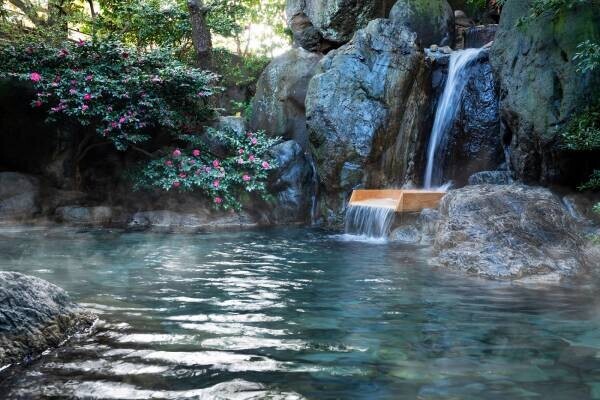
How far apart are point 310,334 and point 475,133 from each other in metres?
8.51

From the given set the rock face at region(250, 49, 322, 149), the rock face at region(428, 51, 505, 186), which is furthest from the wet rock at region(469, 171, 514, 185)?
the rock face at region(250, 49, 322, 149)

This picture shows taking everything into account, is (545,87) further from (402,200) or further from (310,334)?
(310,334)

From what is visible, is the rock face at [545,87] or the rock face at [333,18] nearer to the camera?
the rock face at [545,87]

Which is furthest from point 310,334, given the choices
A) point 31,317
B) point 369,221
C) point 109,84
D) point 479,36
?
point 479,36

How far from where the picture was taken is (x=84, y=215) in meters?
11.2

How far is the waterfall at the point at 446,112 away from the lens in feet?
36.6

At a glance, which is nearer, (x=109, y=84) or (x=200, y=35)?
(x=109, y=84)

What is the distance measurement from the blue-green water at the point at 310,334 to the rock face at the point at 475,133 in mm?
5007

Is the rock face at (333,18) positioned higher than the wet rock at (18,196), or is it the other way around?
the rock face at (333,18)

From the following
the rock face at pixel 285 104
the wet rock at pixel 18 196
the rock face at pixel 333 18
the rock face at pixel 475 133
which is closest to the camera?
the wet rock at pixel 18 196

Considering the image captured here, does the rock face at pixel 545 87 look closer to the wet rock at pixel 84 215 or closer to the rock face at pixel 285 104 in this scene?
the rock face at pixel 285 104

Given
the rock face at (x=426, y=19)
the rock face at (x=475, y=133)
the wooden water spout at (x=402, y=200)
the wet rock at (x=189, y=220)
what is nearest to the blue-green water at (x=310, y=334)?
the wooden water spout at (x=402, y=200)

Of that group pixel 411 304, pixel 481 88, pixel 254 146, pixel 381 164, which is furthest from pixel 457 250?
pixel 254 146

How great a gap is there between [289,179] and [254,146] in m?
1.11
